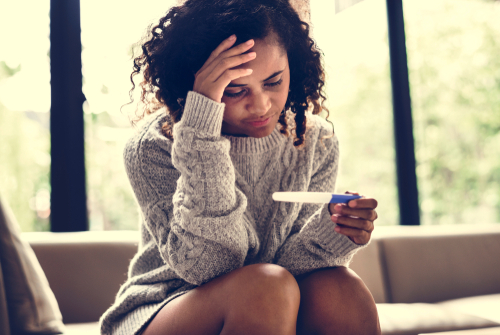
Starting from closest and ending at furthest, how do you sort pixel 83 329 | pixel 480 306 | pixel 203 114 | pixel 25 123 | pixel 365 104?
pixel 203 114, pixel 83 329, pixel 480 306, pixel 25 123, pixel 365 104

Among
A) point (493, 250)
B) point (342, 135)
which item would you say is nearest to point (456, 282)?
point (493, 250)

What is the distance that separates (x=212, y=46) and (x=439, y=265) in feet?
4.12

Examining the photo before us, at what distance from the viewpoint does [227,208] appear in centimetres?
73

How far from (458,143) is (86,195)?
1.96 m

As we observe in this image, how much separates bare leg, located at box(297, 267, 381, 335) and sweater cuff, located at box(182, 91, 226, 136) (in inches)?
14.2

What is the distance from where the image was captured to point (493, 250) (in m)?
1.58

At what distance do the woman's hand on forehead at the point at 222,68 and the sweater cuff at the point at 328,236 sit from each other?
0.32 m

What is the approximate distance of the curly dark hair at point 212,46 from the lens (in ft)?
2.44

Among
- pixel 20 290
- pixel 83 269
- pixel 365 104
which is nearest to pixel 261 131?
pixel 20 290

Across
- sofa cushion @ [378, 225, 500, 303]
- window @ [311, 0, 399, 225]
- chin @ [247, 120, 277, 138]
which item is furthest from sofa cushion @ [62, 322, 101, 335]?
window @ [311, 0, 399, 225]

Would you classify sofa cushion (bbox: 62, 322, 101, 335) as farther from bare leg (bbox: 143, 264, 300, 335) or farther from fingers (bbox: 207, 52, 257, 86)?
fingers (bbox: 207, 52, 257, 86)

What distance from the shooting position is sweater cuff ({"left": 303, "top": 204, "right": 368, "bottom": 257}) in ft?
2.51

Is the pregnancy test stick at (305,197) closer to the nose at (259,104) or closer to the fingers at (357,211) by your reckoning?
the fingers at (357,211)

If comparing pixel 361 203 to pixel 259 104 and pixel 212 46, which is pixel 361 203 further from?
pixel 212 46
